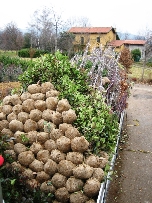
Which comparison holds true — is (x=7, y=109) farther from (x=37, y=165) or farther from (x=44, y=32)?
(x=44, y=32)

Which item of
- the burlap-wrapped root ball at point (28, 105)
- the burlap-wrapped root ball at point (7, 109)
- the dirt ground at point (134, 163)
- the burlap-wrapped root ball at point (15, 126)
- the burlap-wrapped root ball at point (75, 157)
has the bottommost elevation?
the dirt ground at point (134, 163)

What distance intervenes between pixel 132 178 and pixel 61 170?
8.18 feet

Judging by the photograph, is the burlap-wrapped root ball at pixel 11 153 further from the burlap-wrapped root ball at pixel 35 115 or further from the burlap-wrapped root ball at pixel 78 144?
the burlap-wrapped root ball at pixel 78 144

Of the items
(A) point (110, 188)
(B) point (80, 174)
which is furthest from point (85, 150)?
(A) point (110, 188)

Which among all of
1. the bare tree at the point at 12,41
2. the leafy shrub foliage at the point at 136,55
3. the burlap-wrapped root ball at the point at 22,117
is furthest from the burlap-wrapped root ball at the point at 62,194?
the bare tree at the point at 12,41

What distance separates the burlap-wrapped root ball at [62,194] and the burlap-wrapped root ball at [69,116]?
3.43ft

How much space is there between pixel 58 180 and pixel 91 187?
49 cm

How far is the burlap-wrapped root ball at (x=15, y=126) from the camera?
4168 mm

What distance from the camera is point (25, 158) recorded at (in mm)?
3883

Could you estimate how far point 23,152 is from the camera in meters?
3.93

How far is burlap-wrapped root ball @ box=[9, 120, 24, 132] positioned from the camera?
4.17 meters

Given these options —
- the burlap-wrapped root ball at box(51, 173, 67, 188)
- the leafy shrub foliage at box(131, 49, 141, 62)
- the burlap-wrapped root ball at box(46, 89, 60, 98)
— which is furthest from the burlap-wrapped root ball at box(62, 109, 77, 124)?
the leafy shrub foliage at box(131, 49, 141, 62)

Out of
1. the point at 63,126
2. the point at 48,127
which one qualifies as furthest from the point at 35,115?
the point at 63,126

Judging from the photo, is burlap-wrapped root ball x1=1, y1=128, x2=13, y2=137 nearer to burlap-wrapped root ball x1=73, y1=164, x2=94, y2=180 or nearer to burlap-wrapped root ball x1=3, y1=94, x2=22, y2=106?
burlap-wrapped root ball x1=3, y1=94, x2=22, y2=106
